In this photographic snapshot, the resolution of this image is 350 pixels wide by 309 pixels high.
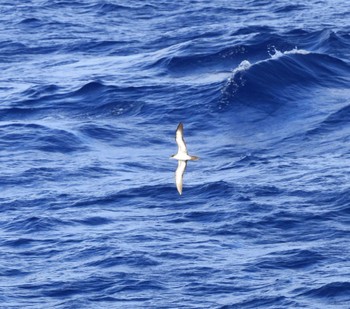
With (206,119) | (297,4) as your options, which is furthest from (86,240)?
(297,4)

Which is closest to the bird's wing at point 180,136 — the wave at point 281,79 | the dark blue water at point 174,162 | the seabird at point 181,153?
the seabird at point 181,153

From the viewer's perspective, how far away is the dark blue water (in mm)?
49531

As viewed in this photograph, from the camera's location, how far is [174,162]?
5972 cm

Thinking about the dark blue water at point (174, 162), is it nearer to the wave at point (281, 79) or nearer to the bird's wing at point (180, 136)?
the wave at point (281, 79)

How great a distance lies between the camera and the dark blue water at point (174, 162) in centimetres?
4953

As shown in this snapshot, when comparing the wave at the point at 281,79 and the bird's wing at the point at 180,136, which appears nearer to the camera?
the bird's wing at the point at 180,136

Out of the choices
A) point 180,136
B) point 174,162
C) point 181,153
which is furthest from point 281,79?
point 180,136

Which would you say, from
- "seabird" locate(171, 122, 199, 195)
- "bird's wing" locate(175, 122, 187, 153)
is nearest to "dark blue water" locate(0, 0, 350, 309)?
"seabird" locate(171, 122, 199, 195)

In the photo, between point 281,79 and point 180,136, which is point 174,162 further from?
point 180,136

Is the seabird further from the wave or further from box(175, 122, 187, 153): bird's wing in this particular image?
the wave

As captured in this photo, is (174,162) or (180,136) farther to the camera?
(174,162)

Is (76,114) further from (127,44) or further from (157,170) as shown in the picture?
(127,44)

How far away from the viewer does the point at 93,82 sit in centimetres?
6956

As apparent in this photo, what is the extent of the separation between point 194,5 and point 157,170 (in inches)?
1147
